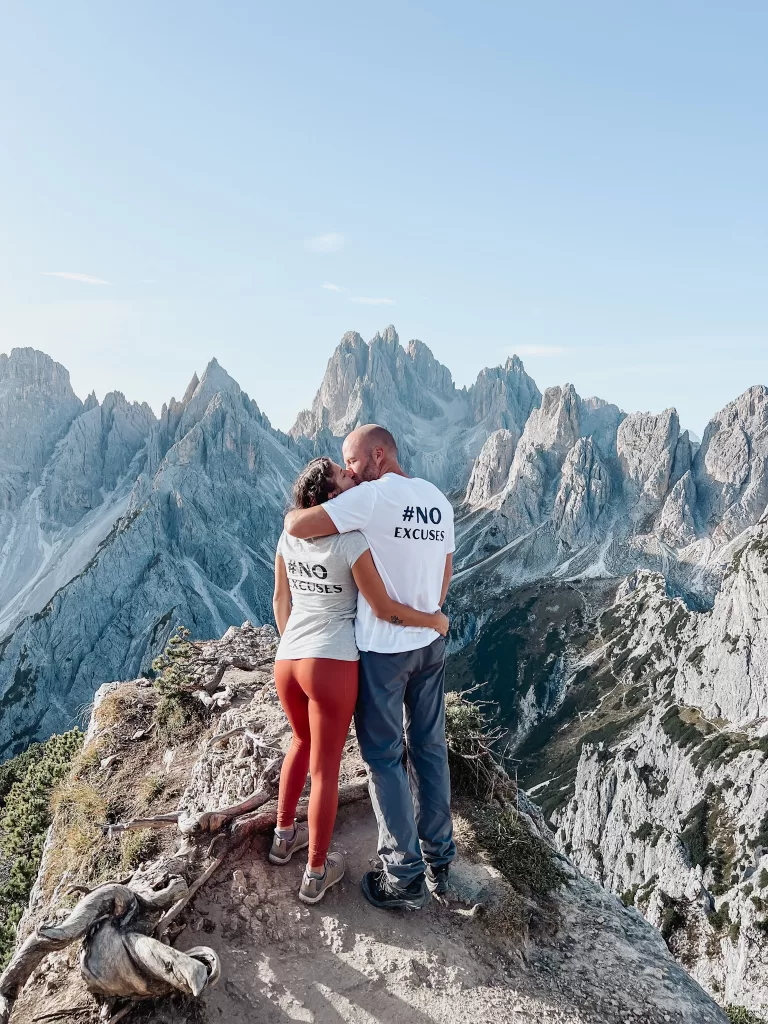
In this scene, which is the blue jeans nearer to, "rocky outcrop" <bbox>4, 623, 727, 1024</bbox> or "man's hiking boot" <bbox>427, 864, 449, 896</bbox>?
"man's hiking boot" <bbox>427, 864, 449, 896</bbox>

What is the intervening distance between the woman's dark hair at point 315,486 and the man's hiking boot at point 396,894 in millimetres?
3339

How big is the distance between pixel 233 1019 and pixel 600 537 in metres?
171

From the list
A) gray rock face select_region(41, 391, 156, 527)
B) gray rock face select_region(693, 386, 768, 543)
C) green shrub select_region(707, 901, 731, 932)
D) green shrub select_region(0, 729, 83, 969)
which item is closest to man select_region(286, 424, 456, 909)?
green shrub select_region(0, 729, 83, 969)

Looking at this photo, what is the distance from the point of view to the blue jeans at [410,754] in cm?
489

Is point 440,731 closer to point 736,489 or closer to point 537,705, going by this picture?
point 537,705

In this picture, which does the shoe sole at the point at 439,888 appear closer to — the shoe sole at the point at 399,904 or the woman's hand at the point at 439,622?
the shoe sole at the point at 399,904

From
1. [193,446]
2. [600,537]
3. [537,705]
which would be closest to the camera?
[537,705]

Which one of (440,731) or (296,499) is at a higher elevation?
(296,499)

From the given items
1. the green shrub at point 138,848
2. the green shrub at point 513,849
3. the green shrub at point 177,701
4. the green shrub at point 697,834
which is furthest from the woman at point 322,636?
the green shrub at point 697,834

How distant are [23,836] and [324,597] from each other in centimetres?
997

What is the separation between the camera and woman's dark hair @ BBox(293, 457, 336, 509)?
16.2 feet

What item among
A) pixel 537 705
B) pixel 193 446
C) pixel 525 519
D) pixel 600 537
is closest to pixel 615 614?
pixel 537 705

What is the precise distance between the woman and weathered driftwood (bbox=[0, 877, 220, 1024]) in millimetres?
1337

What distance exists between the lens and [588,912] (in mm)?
5883
